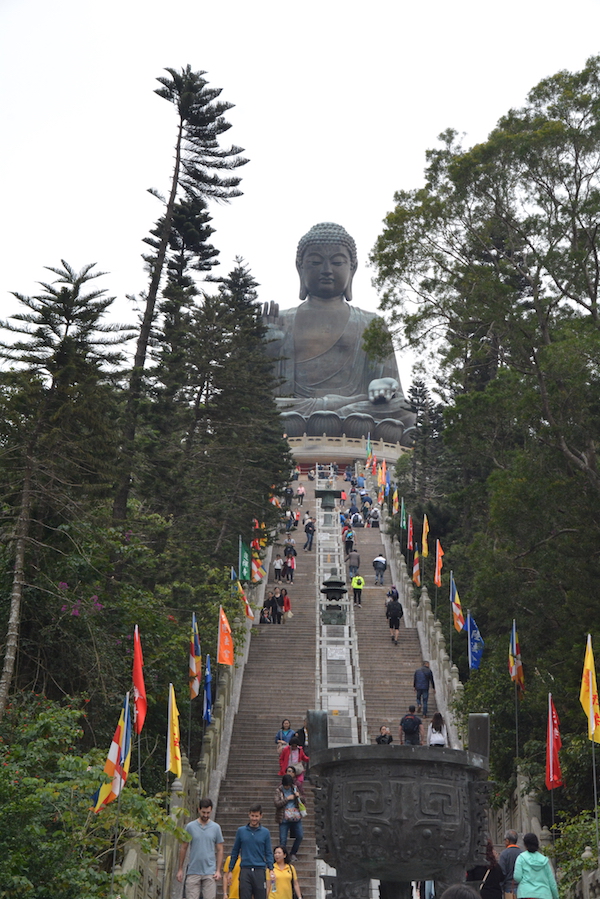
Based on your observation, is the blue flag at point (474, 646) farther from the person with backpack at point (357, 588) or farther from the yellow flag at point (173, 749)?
the yellow flag at point (173, 749)

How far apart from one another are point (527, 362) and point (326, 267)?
125 feet

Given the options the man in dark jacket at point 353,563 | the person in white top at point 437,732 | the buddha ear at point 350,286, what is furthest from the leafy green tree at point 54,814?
the buddha ear at point 350,286

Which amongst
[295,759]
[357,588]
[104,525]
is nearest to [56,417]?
[104,525]

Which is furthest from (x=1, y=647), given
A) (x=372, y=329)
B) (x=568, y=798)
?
(x=372, y=329)

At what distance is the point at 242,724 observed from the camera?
19672 millimetres

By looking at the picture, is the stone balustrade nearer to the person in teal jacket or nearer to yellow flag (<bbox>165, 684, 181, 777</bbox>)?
yellow flag (<bbox>165, 684, 181, 777</bbox>)

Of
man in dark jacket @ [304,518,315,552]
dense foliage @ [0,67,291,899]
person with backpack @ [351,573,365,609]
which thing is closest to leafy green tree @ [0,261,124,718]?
dense foliage @ [0,67,291,899]

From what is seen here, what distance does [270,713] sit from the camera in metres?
20.2

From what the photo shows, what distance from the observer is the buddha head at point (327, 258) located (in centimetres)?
5747

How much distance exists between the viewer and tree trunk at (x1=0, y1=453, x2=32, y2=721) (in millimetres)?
12195

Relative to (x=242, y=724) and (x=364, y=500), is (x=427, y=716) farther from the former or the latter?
(x=364, y=500)

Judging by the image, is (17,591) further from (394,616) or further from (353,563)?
(353,563)

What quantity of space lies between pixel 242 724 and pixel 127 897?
9.66 m

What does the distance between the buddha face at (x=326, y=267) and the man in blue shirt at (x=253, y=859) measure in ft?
161
